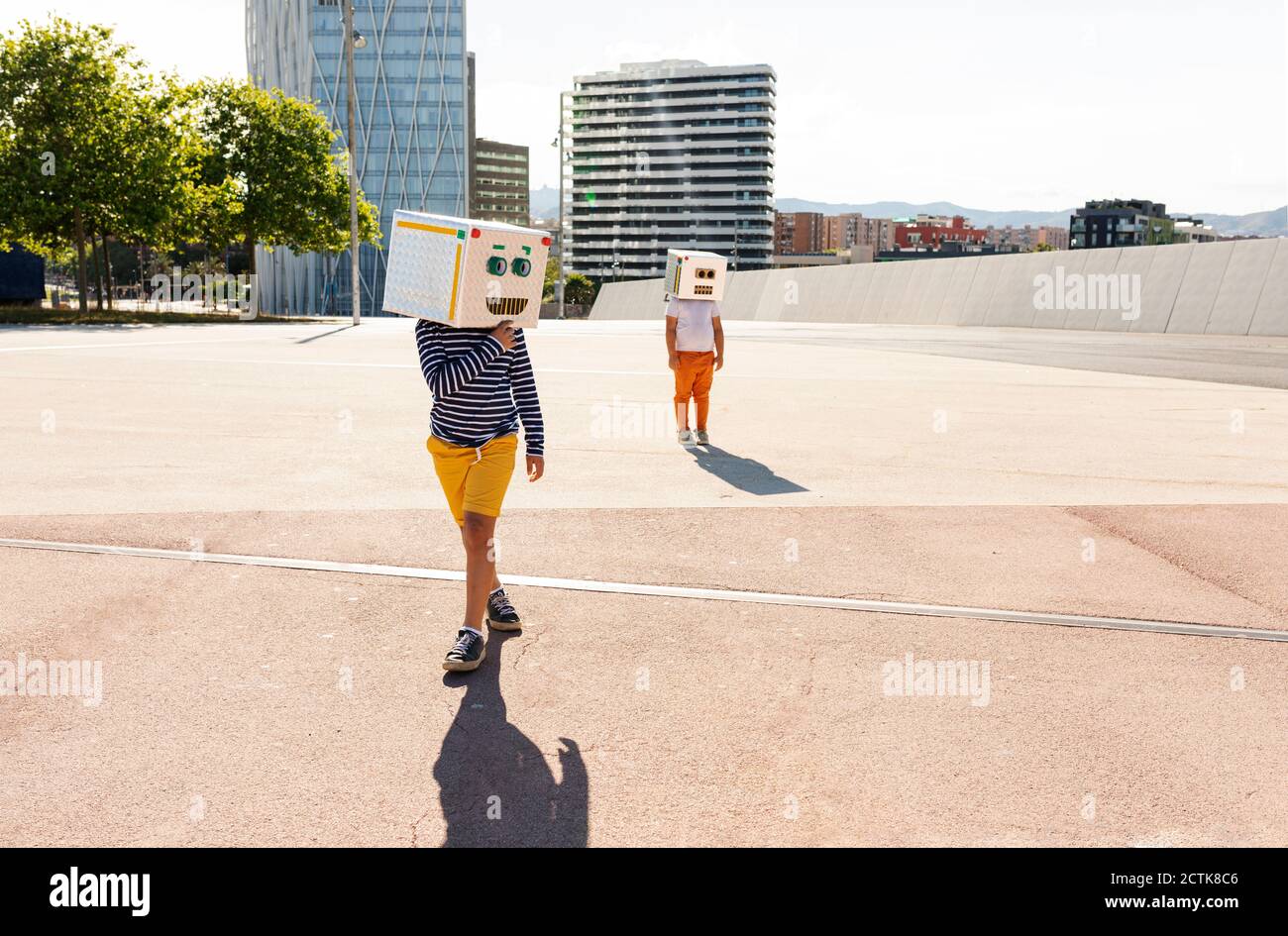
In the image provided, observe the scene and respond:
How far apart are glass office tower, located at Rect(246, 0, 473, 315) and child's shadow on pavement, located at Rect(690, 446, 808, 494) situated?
379ft

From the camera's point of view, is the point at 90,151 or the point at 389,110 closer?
the point at 90,151

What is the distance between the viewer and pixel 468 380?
15.4 ft

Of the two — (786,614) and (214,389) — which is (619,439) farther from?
(214,389)

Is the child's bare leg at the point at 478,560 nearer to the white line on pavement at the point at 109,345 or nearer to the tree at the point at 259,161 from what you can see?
the white line on pavement at the point at 109,345

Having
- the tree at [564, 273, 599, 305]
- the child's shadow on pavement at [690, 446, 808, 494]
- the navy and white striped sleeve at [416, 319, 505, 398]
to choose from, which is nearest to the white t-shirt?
the child's shadow on pavement at [690, 446, 808, 494]

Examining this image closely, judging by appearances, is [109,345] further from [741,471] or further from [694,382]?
[741,471]

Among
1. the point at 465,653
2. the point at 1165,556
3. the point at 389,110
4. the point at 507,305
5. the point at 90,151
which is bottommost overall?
the point at 465,653

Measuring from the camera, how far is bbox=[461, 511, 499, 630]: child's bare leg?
4.75m

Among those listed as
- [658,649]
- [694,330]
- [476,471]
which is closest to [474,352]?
[476,471]

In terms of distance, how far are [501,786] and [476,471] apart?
1.63m

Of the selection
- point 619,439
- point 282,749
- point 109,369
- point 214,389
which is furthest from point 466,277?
point 109,369

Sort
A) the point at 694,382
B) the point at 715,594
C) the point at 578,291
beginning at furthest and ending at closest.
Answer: the point at 578,291 → the point at 694,382 → the point at 715,594

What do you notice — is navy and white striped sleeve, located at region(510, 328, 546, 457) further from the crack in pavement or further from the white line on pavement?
the white line on pavement

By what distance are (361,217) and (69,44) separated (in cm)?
2151
